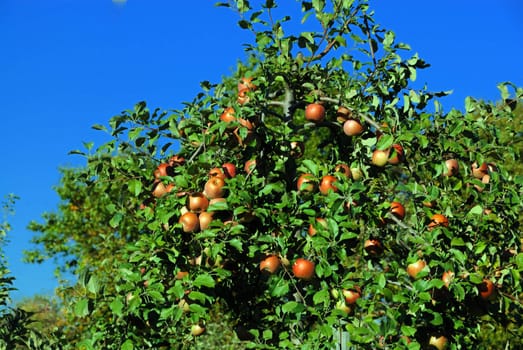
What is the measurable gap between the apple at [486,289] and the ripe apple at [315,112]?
5.84ft

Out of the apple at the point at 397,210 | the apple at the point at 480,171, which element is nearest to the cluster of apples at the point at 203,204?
the apple at the point at 397,210

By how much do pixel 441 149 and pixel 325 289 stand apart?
5.24 feet

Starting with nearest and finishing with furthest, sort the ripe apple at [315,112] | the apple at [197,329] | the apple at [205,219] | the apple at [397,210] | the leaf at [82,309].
Result: the leaf at [82,309], the apple at [205,219], the apple at [197,329], the apple at [397,210], the ripe apple at [315,112]

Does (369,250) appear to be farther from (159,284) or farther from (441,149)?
(159,284)

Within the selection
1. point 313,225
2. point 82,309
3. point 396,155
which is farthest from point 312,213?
point 82,309

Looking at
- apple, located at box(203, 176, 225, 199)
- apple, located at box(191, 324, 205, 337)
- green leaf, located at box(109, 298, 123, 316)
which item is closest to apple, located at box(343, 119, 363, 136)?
apple, located at box(203, 176, 225, 199)

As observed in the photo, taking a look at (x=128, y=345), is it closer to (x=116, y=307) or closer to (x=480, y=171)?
(x=116, y=307)

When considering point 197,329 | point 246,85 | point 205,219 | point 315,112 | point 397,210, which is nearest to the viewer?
point 205,219

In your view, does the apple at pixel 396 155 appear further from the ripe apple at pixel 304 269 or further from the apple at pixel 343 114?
the ripe apple at pixel 304 269

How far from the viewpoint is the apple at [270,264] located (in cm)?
444

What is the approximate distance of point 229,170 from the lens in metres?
4.77

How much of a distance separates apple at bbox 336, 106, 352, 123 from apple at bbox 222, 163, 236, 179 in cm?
106

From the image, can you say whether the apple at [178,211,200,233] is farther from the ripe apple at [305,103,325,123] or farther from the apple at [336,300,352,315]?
the ripe apple at [305,103,325,123]

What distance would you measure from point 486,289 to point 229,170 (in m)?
2.08
